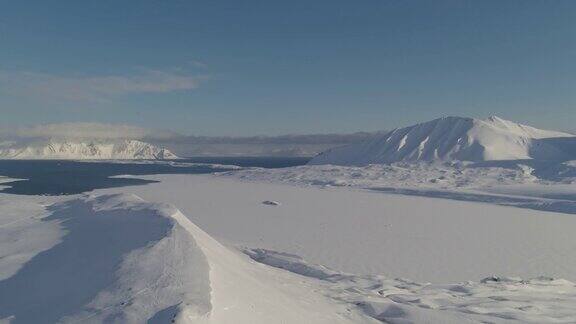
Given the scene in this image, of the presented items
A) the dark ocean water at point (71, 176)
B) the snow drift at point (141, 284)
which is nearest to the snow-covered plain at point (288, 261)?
the snow drift at point (141, 284)

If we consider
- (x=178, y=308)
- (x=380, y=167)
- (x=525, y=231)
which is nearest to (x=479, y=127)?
(x=380, y=167)

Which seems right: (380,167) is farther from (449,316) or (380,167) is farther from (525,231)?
(449,316)

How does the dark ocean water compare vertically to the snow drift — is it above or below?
below

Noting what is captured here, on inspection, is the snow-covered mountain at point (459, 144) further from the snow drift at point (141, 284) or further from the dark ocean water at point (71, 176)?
the snow drift at point (141, 284)

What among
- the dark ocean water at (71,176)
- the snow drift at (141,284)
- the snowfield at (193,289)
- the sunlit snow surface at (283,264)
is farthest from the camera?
the dark ocean water at (71,176)

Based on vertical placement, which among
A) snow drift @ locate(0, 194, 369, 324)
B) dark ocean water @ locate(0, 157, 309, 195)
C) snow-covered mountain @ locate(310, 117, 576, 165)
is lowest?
dark ocean water @ locate(0, 157, 309, 195)

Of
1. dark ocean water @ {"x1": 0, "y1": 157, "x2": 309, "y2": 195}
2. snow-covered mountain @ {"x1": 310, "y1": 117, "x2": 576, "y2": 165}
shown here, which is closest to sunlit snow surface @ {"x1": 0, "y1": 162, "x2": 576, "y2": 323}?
dark ocean water @ {"x1": 0, "y1": 157, "x2": 309, "y2": 195}

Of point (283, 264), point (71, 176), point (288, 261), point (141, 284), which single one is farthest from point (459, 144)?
point (141, 284)

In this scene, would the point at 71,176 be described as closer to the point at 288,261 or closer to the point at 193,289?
the point at 288,261

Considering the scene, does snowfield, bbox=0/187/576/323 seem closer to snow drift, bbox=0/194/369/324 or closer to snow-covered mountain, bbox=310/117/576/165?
snow drift, bbox=0/194/369/324
